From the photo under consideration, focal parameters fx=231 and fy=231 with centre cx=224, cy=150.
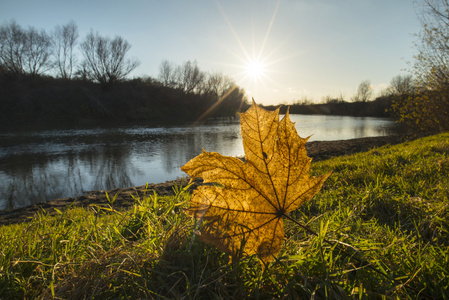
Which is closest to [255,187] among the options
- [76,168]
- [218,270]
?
[218,270]

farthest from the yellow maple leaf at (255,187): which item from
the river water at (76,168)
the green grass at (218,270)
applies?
the river water at (76,168)

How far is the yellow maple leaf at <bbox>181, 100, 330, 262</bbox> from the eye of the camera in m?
0.92

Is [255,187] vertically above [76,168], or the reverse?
[255,187]

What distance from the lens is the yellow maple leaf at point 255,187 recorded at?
92cm

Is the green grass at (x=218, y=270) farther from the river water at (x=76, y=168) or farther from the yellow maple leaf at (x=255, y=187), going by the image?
the river water at (x=76, y=168)

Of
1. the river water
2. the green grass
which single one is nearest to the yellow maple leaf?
the green grass

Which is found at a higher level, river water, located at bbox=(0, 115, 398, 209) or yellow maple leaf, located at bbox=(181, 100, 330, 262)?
yellow maple leaf, located at bbox=(181, 100, 330, 262)

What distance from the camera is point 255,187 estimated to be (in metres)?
0.97

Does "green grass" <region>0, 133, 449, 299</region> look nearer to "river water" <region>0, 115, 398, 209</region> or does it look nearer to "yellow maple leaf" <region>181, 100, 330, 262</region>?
"yellow maple leaf" <region>181, 100, 330, 262</region>

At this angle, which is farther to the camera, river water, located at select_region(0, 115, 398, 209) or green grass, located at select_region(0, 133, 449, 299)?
river water, located at select_region(0, 115, 398, 209)

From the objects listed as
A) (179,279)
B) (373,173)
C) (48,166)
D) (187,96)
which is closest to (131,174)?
(48,166)

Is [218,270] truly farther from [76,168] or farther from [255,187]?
[76,168]

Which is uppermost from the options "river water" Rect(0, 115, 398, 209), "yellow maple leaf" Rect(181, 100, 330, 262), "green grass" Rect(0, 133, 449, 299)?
"yellow maple leaf" Rect(181, 100, 330, 262)

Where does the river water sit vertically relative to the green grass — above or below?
below
